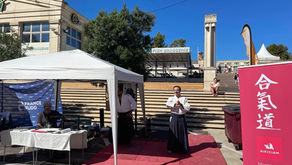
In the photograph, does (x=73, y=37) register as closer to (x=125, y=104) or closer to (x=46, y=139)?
(x=125, y=104)

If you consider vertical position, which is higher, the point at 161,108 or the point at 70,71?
the point at 70,71

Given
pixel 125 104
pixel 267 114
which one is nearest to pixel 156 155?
pixel 125 104

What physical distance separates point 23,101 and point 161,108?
6.16m

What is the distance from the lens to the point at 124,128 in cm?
521

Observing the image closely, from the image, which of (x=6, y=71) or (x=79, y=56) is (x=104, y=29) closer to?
(x=79, y=56)

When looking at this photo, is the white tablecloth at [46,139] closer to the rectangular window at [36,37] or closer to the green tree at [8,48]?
the green tree at [8,48]

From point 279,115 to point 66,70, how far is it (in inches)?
151

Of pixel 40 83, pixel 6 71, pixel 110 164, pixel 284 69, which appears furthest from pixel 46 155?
pixel 284 69

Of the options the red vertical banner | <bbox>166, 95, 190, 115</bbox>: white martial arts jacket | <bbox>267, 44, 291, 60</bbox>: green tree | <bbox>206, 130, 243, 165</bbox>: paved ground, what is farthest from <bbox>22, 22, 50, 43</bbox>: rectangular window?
<bbox>267, 44, 291, 60</bbox>: green tree

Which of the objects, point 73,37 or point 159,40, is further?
point 159,40

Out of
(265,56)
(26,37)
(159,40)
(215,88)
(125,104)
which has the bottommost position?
(125,104)

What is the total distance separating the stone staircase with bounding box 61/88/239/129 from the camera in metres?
7.99

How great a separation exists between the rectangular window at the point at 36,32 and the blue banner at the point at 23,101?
17599 millimetres

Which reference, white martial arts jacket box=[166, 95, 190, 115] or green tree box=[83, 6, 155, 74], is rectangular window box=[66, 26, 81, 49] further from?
white martial arts jacket box=[166, 95, 190, 115]
